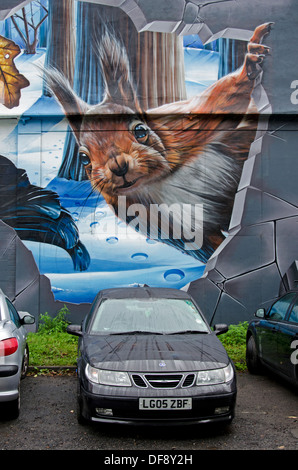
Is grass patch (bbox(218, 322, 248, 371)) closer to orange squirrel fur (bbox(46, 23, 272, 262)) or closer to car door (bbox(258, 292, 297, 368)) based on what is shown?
car door (bbox(258, 292, 297, 368))

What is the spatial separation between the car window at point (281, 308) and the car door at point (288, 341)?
0.62ft

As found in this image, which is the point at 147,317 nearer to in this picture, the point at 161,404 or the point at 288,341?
the point at 161,404

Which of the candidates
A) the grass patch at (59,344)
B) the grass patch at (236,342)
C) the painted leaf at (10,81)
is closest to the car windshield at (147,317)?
the grass patch at (59,344)

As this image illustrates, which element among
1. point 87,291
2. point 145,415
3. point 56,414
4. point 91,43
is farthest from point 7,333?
point 91,43

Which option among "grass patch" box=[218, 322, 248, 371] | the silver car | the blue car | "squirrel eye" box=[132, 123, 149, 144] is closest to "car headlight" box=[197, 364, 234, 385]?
the blue car

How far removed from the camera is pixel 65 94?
36.4 feet

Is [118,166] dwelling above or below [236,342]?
above

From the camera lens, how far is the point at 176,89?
11125 millimetres

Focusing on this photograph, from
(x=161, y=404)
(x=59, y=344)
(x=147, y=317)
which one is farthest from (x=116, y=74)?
(x=161, y=404)

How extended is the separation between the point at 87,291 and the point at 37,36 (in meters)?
6.14

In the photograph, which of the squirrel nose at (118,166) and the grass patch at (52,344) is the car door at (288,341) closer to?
the grass patch at (52,344)

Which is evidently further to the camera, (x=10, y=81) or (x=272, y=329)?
(x=10, y=81)

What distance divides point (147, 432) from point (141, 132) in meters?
7.67

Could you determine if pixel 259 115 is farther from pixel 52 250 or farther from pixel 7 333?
pixel 7 333
